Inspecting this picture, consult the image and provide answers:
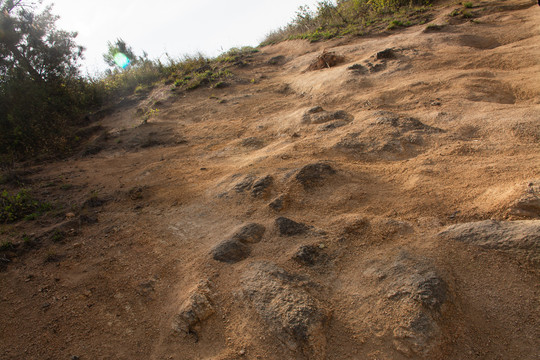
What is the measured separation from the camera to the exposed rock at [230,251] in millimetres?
2646

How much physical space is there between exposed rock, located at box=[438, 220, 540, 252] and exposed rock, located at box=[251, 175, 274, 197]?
5.51ft

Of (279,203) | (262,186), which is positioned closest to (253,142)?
(262,186)

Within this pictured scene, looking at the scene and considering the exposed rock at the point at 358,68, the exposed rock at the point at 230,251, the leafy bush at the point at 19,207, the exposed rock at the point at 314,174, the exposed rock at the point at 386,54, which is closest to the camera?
the exposed rock at the point at 230,251

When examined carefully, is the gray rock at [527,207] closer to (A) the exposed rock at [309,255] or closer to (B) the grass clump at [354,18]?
(A) the exposed rock at [309,255]

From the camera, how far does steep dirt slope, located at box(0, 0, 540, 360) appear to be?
6.43ft

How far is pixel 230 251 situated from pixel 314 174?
1.29 meters

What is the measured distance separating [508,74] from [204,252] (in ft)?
17.9

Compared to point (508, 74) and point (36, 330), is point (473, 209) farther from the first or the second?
point (508, 74)

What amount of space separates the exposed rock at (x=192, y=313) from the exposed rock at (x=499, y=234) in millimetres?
1765

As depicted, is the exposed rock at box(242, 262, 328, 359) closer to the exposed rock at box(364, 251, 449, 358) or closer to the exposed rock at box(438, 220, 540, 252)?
the exposed rock at box(364, 251, 449, 358)

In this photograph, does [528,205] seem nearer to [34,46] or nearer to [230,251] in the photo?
[230,251]

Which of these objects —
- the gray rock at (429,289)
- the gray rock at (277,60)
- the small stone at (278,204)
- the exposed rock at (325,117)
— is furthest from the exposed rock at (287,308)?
the gray rock at (277,60)

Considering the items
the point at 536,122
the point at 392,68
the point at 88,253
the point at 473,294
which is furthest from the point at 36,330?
the point at 392,68

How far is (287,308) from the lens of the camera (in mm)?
2082
